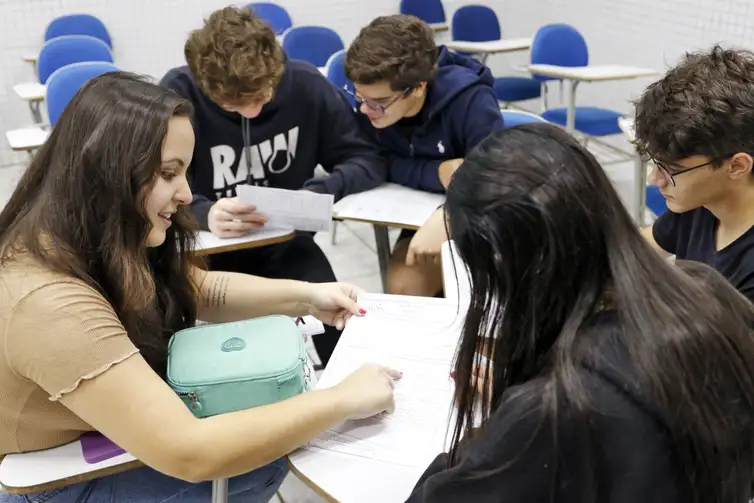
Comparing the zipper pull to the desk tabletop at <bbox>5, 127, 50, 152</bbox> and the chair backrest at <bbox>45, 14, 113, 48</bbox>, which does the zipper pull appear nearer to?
the desk tabletop at <bbox>5, 127, 50, 152</bbox>

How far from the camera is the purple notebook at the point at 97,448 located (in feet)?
3.36

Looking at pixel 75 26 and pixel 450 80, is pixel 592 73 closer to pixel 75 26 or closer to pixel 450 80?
pixel 450 80

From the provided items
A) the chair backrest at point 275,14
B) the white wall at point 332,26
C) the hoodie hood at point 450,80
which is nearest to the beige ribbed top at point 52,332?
the hoodie hood at point 450,80

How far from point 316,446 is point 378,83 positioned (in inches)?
48.7

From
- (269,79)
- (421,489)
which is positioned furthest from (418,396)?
(269,79)

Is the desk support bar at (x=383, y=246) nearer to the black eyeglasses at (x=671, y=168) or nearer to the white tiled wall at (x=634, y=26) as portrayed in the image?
the black eyeglasses at (x=671, y=168)

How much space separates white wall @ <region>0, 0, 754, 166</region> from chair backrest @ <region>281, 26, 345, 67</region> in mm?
893

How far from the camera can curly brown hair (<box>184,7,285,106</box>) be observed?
5.78 feet

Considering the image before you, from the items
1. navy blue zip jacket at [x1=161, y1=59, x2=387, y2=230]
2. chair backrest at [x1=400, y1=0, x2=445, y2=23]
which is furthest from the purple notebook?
chair backrest at [x1=400, y1=0, x2=445, y2=23]

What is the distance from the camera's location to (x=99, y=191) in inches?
39.1

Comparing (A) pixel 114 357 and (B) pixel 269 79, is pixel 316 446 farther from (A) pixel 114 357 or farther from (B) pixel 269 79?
(B) pixel 269 79

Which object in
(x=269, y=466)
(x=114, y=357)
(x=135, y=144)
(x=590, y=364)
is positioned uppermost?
(x=135, y=144)

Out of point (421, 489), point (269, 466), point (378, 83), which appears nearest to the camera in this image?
point (421, 489)

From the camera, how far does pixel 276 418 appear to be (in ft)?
3.20
